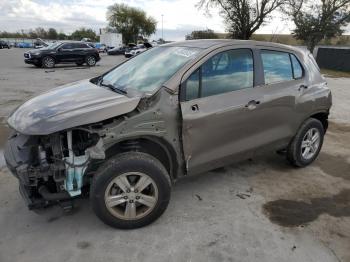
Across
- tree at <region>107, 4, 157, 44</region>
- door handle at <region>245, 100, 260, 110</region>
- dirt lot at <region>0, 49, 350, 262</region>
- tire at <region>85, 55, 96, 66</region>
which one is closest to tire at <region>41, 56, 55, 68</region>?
tire at <region>85, 55, 96, 66</region>

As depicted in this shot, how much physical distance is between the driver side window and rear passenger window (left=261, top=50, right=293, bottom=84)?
248 mm

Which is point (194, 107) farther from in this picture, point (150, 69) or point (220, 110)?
point (150, 69)

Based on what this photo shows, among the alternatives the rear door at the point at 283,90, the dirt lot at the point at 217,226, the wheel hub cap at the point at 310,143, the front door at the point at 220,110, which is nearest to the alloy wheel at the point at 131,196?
the dirt lot at the point at 217,226

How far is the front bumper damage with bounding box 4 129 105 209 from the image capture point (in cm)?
302

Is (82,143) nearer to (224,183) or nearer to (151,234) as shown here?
(151,234)

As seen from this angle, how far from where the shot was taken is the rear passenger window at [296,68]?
453 cm

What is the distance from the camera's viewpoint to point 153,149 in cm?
350

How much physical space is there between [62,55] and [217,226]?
19.8m

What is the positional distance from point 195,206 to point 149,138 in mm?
1030

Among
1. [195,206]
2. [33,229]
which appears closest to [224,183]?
[195,206]

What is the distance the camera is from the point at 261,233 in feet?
10.9

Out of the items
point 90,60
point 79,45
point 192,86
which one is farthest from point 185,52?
point 90,60

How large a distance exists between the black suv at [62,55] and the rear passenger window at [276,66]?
18.5 metres

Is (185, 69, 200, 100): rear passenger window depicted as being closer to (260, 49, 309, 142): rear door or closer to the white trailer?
(260, 49, 309, 142): rear door
